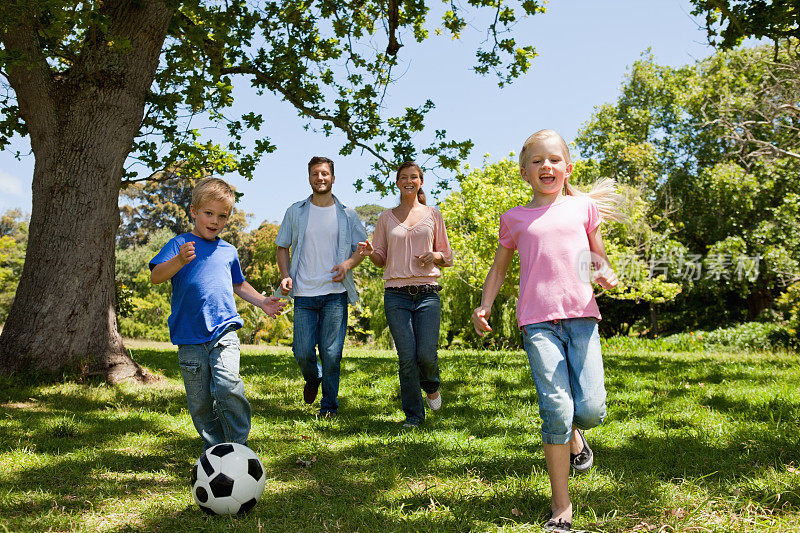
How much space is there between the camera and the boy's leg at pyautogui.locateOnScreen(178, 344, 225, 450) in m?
4.14

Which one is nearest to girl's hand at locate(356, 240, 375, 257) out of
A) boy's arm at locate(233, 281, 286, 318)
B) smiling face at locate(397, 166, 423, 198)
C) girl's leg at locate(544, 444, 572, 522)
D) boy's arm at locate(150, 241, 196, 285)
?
smiling face at locate(397, 166, 423, 198)

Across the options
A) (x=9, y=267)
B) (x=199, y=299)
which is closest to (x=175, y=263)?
(x=199, y=299)

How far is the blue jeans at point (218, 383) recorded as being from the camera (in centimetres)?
412

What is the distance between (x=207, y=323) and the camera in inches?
162

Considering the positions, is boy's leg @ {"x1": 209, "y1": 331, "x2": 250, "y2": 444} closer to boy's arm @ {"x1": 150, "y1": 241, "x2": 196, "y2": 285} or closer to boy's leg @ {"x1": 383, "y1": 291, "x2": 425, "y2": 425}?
boy's arm @ {"x1": 150, "y1": 241, "x2": 196, "y2": 285}

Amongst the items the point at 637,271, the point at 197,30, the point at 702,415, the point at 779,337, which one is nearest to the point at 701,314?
the point at 637,271

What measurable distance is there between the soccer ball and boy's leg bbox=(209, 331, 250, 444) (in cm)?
59

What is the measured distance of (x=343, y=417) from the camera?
233 inches

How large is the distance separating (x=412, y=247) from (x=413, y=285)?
0.36 m

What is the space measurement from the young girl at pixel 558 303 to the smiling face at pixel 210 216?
200 centimetres

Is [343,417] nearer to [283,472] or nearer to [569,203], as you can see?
[283,472]

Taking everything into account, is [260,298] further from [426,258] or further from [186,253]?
[426,258]

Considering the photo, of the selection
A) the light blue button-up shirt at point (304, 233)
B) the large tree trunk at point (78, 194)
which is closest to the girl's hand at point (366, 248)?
the light blue button-up shirt at point (304, 233)

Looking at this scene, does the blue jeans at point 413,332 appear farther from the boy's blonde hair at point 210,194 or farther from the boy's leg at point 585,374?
the boy's leg at point 585,374
